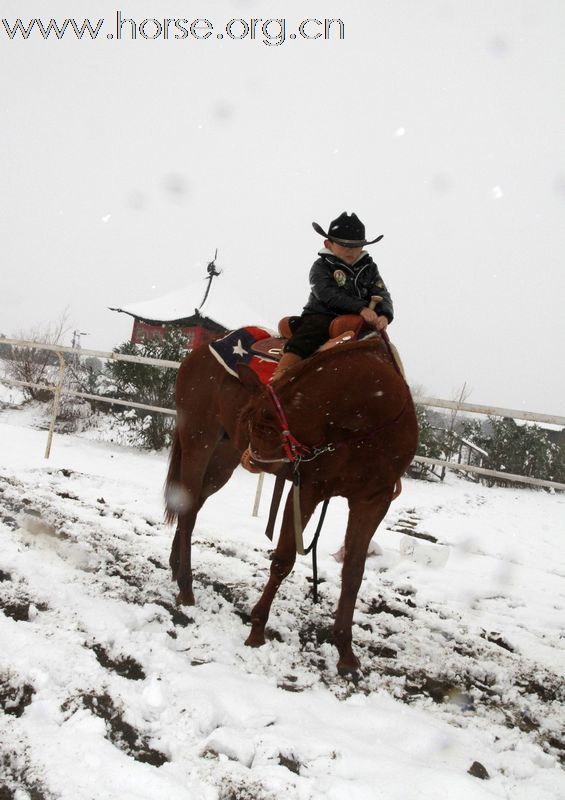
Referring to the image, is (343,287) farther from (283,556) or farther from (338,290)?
(283,556)

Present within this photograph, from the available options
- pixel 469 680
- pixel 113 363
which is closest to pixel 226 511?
pixel 469 680

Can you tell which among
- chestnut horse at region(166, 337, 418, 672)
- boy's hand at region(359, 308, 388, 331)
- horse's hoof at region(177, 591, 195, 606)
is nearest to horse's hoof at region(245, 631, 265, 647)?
chestnut horse at region(166, 337, 418, 672)

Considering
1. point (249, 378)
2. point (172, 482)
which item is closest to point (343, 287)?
point (249, 378)

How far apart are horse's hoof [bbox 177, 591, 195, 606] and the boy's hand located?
6.35 ft

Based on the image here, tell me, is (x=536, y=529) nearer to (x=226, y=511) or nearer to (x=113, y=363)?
(x=226, y=511)

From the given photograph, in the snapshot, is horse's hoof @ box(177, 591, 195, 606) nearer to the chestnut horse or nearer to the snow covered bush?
the chestnut horse

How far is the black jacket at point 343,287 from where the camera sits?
265 cm

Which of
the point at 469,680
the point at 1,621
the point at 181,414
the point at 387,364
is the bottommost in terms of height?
the point at 469,680

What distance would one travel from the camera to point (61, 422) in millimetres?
10570

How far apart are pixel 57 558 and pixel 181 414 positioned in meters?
1.21

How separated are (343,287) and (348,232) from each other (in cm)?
35

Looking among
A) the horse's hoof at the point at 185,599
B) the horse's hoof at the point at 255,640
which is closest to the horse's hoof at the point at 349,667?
the horse's hoof at the point at 255,640

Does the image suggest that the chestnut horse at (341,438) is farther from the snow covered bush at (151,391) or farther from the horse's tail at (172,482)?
the snow covered bush at (151,391)

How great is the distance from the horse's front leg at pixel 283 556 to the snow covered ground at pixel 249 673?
0.44ft
